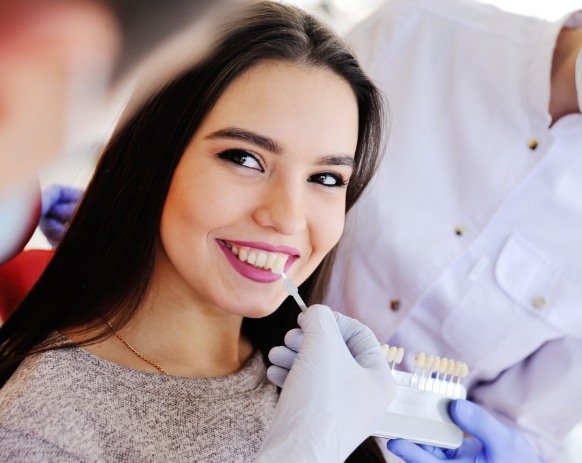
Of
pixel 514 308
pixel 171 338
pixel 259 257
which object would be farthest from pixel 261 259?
pixel 514 308

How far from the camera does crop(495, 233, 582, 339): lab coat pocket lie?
1.67 meters

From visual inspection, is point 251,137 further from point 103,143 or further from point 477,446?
point 477,446

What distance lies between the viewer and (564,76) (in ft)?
5.25

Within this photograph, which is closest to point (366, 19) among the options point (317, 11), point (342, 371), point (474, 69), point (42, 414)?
point (474, 69)

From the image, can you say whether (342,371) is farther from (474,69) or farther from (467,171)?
(474,69)

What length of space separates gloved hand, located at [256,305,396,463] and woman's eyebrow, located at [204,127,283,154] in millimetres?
261

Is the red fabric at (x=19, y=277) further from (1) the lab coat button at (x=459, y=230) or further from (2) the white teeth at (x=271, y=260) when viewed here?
(1) the lab coat button at (x=459, y=230)

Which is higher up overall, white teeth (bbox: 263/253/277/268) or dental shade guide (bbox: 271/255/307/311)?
white teeth (bbox: 263/253/277/268)

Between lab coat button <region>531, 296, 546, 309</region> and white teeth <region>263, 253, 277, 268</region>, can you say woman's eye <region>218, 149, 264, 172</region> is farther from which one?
lab coat button <region>531, 296, 546, 309</region>

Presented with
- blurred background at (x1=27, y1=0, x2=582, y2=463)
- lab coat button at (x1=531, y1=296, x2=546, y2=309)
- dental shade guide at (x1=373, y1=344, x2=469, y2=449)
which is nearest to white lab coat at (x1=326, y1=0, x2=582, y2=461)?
lab coat button at (x1=531, y1=296, x2=546, y2=309)

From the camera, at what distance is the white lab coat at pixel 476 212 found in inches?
65.3

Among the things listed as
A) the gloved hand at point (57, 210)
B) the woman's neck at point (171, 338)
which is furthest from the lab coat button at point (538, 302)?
the gloved hand at point (57, 210)

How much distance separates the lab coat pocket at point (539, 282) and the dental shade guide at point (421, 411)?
0.40 meters

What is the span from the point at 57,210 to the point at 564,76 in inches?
41.6
